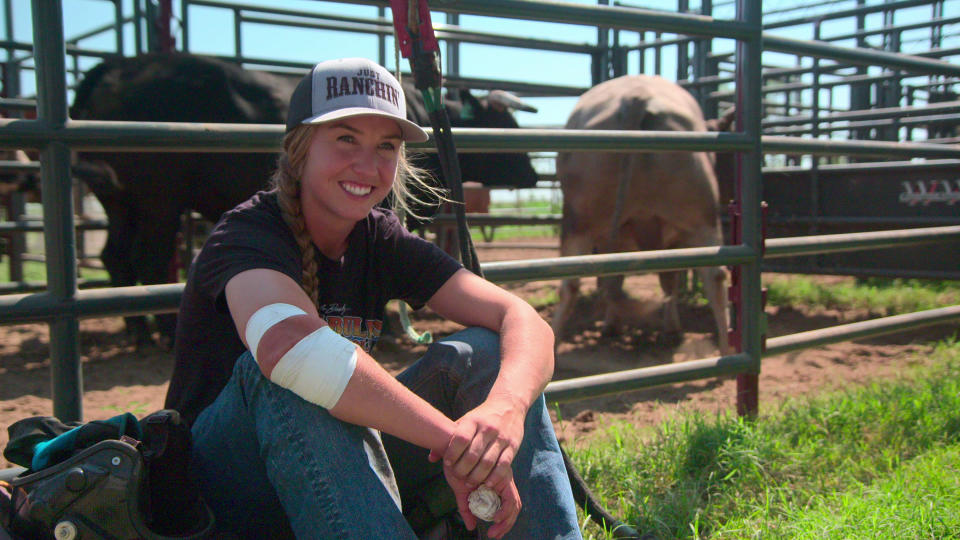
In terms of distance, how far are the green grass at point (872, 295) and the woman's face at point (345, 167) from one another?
4935 mm

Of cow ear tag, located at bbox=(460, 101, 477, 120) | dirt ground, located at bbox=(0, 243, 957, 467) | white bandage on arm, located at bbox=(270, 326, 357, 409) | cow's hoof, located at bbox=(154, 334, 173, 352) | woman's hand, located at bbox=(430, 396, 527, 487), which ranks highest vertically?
cow ear tag, located at bbox=(460, 101, 477, 120)

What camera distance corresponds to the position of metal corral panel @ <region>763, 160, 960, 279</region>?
4.82 metres

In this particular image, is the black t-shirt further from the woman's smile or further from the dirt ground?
the dirt ground

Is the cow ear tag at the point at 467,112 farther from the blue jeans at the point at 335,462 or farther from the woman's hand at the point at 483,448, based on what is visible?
the woman's hand at the point at 483,448

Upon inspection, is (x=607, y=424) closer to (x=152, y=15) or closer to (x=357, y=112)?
(x=357, y=112)

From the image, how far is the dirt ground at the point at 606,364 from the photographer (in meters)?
3.09

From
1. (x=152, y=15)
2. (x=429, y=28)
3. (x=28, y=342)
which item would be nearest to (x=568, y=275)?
(x=429, y=28)

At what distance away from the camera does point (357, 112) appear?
1462 mm

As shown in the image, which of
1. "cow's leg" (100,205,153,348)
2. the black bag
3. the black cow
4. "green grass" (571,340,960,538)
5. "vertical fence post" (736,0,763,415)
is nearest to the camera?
the black bag

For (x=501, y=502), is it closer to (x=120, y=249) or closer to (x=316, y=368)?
(x=316, y=368)

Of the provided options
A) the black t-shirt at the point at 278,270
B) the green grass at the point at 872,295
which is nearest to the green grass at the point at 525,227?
the green grass at the point at 872,295

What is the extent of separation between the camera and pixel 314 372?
1242 mm

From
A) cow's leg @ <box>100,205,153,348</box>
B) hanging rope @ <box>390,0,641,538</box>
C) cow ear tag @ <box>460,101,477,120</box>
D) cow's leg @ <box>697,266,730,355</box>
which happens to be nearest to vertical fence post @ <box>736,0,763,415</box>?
hanging rope @ <box>390,0,641,538</box>

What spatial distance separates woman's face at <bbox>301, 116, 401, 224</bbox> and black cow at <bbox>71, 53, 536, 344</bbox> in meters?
2.71
